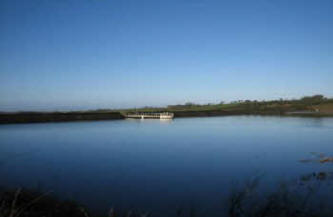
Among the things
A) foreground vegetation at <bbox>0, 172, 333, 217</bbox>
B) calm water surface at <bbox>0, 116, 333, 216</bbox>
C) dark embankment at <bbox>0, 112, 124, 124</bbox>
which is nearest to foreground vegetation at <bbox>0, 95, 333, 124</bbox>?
dark embankment at <bbox>0, 112, 124, 124</bbox>

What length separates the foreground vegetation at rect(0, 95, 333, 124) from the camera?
153 ft

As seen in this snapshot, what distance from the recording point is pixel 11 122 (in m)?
41.6

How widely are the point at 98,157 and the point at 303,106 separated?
73.1 m

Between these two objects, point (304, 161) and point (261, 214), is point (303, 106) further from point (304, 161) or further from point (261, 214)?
point (261, 214)

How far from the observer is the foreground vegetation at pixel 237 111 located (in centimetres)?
4672

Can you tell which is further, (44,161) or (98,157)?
(98,157)

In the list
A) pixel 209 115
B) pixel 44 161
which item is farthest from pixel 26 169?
pixel 209 115

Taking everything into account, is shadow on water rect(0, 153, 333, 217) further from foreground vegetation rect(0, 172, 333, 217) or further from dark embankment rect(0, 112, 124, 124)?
dark embankment rect(0, 112, 124, 124)

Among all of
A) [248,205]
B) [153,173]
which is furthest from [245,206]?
[153,173]

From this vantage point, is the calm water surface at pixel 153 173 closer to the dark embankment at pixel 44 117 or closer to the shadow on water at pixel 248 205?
the shadow on water at pixel 248 205

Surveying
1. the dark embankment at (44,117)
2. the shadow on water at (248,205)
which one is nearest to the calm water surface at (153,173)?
the shadow on water at (248,205)

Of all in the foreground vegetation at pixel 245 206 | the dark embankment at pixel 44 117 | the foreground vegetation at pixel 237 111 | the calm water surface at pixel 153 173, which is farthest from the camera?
the foreground vegetation at pixel 237 111

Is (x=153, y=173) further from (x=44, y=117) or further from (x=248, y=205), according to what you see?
(x=44, y=117)

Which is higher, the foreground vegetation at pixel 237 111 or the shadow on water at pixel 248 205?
the foreground vegetation at pixel 237 111
